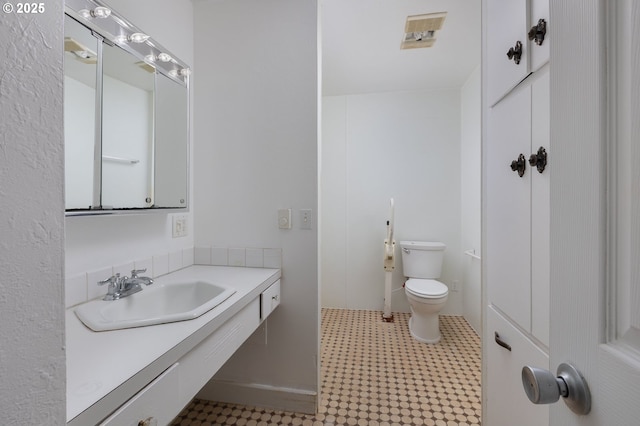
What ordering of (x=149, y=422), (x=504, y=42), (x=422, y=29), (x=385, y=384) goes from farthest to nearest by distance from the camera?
(x=422, y=29) < (x=385, y=384) < (x=504, y=42) < (x=149, y=422)

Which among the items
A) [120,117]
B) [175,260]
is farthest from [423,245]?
[120,117]

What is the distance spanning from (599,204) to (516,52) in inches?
31.2

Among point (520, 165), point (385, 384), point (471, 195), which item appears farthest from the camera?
point (471, 195)

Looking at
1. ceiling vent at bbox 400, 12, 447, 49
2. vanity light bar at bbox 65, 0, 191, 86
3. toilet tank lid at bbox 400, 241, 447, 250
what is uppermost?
ceiling vent at bbox 400, 12, 447, 49

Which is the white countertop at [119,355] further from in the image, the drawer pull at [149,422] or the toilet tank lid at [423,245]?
the toilet tank lid at [423,245]

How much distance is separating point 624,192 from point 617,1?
231mm

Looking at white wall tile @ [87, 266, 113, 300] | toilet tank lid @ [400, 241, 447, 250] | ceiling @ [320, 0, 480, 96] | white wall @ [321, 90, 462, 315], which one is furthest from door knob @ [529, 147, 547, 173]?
white wall @ [321, 90, 462, 315]

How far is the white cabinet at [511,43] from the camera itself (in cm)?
78

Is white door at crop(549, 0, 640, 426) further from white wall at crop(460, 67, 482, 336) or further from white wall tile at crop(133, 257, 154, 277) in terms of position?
white wall at crop(460, 67, 482, 336)

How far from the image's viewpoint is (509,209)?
3.17 feet

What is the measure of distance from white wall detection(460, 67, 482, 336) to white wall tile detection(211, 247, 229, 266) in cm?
207

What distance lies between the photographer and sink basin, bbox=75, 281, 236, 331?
82 cm

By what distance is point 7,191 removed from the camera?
0.28 m

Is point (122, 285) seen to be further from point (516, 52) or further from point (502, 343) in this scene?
point (516, 52)
